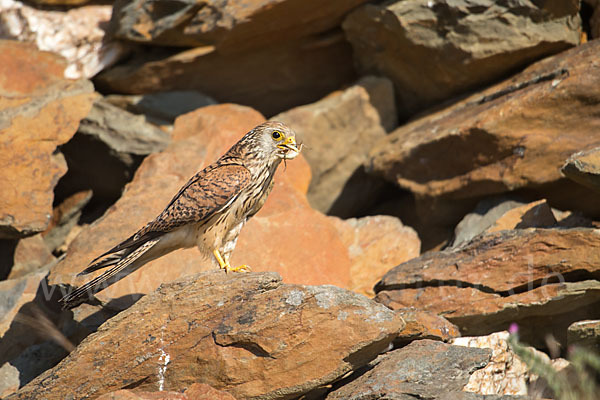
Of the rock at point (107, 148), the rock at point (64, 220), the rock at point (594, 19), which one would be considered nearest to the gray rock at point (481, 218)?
the rock at point (594, 19)

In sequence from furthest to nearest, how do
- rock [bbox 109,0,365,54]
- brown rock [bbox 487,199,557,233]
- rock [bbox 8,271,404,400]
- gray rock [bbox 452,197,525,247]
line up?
rock [bbox 109,0,365,54], gray rock [bbox 452,197,525,247], brown rock [bbox 487,199,557,233], rock [bbox 8,271,404,400]

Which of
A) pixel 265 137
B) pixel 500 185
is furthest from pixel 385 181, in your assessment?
pixel 265 137

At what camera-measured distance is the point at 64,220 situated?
292 inches

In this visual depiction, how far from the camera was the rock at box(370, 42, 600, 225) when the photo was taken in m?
6.14

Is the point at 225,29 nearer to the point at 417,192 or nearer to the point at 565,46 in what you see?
the point at 417,192

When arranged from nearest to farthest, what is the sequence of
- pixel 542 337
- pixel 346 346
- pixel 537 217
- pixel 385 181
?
pixel 346 346, pixel 542 337, pixel 537 217, pixel 385 181

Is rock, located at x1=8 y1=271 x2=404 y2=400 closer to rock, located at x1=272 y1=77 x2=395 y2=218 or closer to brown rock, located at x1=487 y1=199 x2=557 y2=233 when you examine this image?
brown rock, located at x1=487 y1=199 x2=557 y2=233

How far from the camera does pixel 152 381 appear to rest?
4.12 metres

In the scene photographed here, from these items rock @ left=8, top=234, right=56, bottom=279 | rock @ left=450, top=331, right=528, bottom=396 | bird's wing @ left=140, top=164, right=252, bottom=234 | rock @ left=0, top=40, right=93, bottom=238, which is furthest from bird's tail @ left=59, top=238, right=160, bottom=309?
rock @ left=450, top=331, right=528, bottom=396

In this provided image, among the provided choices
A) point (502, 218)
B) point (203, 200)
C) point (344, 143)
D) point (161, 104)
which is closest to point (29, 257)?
point (161, 104)

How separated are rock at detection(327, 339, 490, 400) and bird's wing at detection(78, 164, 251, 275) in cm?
168

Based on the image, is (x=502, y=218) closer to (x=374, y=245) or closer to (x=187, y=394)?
(x=374, y=245)

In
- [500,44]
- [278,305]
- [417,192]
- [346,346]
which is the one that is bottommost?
[417,192]

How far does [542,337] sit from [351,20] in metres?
4.39
